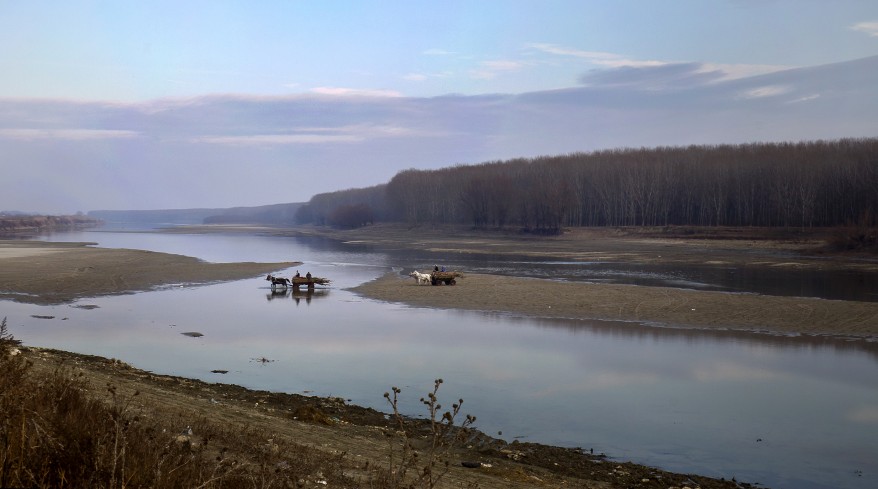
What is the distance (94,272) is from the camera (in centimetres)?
3875

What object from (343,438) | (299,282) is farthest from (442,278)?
(343,438)

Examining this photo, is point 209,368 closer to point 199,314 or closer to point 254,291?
point 199,314

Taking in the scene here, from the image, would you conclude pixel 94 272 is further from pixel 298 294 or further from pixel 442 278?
pixel 442 278

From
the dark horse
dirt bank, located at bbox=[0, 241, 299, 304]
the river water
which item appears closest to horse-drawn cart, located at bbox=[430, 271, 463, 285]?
the river water

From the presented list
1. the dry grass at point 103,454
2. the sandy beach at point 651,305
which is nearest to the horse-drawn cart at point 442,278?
the sandy beach at point 651,305

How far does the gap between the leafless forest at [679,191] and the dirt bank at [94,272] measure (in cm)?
5159

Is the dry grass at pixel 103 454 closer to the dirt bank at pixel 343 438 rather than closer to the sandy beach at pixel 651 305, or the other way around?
the dirt bank at pixel 343 438

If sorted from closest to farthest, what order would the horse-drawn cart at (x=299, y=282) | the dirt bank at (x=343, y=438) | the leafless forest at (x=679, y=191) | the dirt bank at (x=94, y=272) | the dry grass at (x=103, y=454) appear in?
the dry grass at (x=103, y=454)
the dirt bank at (x=343, y=438)
the dirt bank at (x=94, y=272)
the horse-drawn cart at (x=299, y=282)
the leafless forest at (x=679, y=191)

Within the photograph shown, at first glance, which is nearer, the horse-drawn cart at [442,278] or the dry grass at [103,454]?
the dry grass at [103,454]

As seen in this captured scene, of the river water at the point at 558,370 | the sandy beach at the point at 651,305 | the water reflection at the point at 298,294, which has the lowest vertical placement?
the river water at the point at 558,370

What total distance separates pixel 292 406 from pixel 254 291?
22.0 metres

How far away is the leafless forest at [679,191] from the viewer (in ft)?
258

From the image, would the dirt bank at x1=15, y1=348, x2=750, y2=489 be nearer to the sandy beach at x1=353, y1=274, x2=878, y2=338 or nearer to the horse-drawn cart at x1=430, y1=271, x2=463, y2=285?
the sandy beach at x1=353, y1=274, x2=878, y2=338

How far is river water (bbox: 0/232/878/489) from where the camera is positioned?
1124 centimetres
